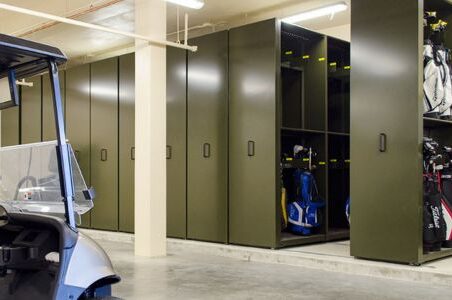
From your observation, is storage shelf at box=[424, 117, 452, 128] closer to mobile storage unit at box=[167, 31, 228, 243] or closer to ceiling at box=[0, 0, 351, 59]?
mobile storage unit at box=[167, 31, 228, 243]

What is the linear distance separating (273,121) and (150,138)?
156 centimetres

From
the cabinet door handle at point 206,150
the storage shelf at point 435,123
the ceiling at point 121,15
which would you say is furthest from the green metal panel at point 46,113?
the storage shelf at point 435,123

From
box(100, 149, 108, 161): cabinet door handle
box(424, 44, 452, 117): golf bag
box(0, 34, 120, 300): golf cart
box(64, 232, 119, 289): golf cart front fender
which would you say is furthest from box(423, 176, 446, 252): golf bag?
box(100, 149, 108, 161): cabinet door handle

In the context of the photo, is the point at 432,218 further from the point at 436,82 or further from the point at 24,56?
the point at 24,56

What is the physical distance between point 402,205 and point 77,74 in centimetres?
629

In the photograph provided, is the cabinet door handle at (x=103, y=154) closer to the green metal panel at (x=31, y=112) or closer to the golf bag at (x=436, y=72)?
the green metal panel at (x=31, y=112)

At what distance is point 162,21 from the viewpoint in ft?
23.4

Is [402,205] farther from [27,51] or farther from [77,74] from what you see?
[77,74]

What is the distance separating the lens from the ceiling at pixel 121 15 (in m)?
8.26

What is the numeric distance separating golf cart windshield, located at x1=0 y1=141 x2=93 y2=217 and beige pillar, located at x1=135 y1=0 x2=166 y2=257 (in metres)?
3.77

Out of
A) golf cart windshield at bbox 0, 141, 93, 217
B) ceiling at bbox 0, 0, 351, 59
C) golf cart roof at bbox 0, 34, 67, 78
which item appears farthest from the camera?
ceiling at bbox 0, 0, 351, 59

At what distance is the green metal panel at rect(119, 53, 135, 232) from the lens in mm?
8523

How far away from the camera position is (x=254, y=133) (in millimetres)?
6844

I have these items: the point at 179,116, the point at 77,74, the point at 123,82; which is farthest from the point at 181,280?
the point at 77,74
